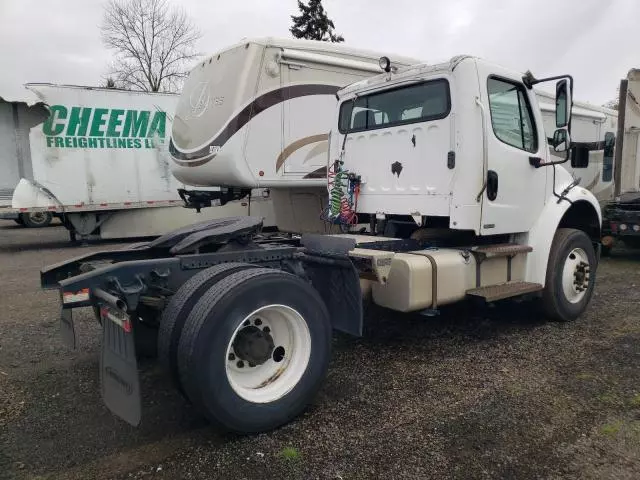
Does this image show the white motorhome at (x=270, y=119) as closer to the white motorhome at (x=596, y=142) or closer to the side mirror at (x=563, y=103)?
the white motorhome at (x=596, y=142)

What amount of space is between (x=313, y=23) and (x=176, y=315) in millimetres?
32923

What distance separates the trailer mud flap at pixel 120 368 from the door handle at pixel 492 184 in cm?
340

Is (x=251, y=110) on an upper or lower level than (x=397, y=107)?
upper

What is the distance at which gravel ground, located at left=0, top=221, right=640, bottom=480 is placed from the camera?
296 cm

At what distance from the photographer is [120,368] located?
299cm

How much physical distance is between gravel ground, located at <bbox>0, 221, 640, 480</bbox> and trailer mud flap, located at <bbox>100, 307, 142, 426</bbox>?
34 centimetres

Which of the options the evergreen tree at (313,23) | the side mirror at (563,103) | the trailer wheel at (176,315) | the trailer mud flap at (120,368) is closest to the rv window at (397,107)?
the side mirror at (563,103)

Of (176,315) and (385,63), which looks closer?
(176,315)

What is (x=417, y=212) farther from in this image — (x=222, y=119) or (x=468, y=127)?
(x=222, y=119)

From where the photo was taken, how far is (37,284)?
811 centimetres

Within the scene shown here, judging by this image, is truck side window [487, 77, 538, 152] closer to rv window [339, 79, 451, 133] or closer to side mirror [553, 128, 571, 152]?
side mirror [553, 128, 571, 152]

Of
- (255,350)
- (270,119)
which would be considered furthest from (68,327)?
(270,119)

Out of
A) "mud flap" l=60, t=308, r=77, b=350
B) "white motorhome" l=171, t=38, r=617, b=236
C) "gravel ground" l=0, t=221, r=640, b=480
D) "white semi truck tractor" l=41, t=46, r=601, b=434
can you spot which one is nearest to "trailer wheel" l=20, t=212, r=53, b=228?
"white motorhome" l=171, t=38, r=617, b=236

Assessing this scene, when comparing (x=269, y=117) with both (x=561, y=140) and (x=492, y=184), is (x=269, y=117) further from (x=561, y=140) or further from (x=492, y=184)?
(x=561, y=140)
